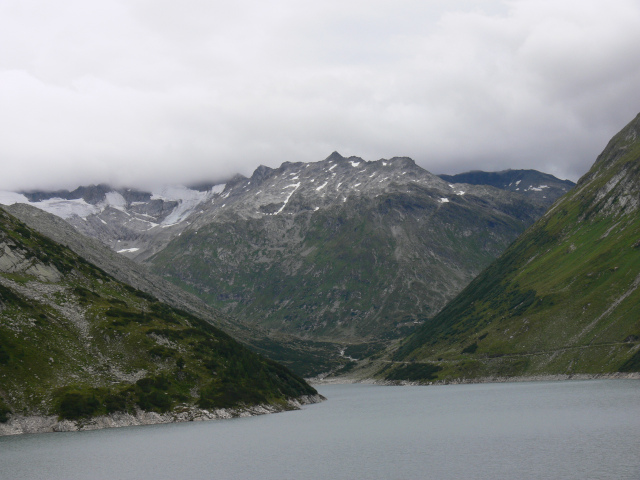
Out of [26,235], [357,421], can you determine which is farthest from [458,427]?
[26,235]

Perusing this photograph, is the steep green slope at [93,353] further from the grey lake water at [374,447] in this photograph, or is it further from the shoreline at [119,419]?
the grey lake water at [374,447]

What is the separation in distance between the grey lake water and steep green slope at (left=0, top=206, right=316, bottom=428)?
8315 millimetres

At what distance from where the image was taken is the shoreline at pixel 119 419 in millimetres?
101338

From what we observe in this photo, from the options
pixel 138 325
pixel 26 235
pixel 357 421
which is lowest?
pixel 357 421

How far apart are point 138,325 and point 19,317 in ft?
101

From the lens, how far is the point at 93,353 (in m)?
130

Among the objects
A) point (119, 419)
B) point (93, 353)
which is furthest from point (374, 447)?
point (93, 353)

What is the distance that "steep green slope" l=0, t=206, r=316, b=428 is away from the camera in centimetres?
11181

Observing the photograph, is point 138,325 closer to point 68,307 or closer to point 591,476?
point 68,307

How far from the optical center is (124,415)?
114 meters

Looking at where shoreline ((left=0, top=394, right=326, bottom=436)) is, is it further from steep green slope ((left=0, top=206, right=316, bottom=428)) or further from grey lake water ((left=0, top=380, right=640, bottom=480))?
grey lake water ((left=0, top=380, right=640, bottom=480))

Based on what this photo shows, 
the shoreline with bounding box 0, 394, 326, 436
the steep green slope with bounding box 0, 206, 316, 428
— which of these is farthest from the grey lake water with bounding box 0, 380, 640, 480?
the steep green slope with bounding box 0, 206, 316, 428

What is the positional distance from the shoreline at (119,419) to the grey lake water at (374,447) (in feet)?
6.60

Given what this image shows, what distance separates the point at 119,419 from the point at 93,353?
2251 centimetres
